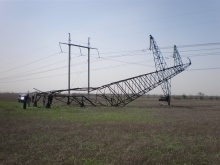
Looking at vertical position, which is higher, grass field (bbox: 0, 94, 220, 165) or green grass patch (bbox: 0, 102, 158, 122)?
green grass patch (bbox: 0, 102, 158, 122)

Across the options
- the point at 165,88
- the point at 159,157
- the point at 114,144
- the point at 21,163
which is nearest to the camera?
the point at 21,163

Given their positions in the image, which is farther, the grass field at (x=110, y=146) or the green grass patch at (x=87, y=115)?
the green grass patch at (x=87, y=115)

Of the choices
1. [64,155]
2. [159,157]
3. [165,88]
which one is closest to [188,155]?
[159,157]

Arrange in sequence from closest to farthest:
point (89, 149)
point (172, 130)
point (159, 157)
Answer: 1. point (159, 157)
2. point (89, 149)
3. point (172, 130)

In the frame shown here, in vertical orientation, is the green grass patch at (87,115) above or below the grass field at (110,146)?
above

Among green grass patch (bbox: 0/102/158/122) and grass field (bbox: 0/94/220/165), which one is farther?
green grass patch (bbox: 0/102/158/122)

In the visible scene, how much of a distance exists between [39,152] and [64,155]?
93 cm

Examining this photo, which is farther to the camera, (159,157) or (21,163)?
(159,157)

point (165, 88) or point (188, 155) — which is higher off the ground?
point (165, 88)

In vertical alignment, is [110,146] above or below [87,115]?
below

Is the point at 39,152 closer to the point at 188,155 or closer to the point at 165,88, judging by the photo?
the point at 188,155

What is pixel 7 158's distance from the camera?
814cm

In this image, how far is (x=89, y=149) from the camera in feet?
30.6

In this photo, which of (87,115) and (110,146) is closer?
(110,146)
